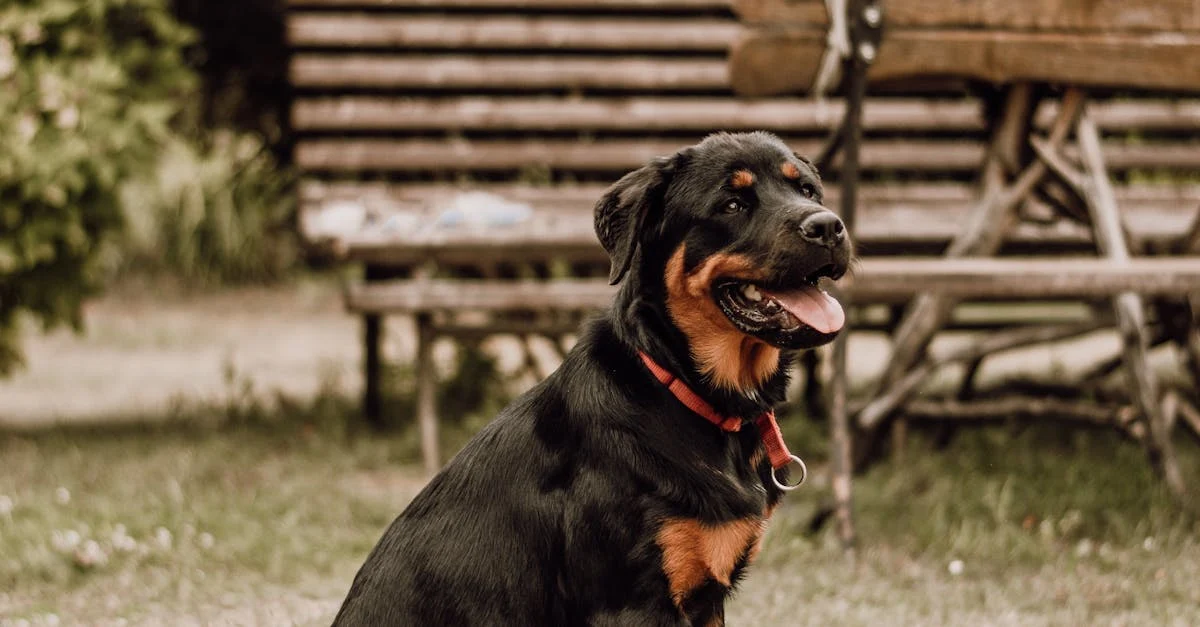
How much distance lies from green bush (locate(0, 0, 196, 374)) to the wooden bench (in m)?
0.84

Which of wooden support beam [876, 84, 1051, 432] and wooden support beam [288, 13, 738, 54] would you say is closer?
wooden support beam [876, 84, 1051, 432]

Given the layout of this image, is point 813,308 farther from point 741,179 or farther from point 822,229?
point 741,179

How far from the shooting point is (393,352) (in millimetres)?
11016

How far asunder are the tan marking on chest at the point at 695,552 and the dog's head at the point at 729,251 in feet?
1.21

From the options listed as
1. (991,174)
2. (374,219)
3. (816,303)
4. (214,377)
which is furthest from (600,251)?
(214,377)

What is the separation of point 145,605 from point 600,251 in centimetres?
272

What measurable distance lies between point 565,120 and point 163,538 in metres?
3.27

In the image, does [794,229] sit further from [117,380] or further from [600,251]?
[117,380]

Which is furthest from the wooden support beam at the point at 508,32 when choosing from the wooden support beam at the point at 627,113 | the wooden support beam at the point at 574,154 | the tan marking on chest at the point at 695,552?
the tan marking on chest at the point at 695,552

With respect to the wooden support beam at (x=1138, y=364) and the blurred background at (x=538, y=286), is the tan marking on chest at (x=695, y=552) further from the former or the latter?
the wooden support beam at (x=1138, y=364)

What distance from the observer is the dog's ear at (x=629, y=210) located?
10.3 ft

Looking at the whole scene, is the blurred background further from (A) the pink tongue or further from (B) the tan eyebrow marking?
(B) the tan eyebrow marking

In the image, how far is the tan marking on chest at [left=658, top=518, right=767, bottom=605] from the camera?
2.94 m

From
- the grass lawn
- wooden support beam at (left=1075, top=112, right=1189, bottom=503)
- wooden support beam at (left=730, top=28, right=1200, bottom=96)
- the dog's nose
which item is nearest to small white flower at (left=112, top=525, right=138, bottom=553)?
the grass lawn
